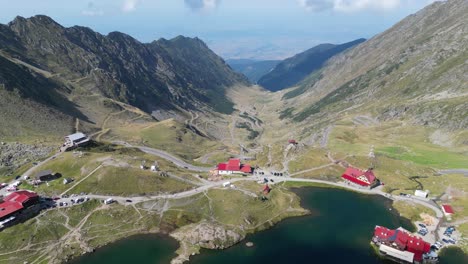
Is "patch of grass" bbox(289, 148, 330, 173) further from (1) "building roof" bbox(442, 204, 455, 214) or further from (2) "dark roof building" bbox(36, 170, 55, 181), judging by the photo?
(2) "dark roof building" bbox(36, 170, 55, 181)

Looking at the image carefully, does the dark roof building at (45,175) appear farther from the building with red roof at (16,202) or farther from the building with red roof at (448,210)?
the building with red roof at (448,210)

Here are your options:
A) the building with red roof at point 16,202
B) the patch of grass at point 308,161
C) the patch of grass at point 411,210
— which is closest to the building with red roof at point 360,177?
the patch of grass at point 308,161

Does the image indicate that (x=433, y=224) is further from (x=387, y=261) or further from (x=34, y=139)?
(x=34, y=139)

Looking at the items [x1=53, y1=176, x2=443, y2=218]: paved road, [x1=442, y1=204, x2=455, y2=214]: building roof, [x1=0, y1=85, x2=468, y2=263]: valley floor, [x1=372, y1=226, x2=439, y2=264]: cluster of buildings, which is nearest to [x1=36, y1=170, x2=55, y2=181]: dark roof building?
[x1=0, y1=85, x2=468, y2=263]: valley floor

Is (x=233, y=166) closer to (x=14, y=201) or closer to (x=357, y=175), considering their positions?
(x=357, y=175)

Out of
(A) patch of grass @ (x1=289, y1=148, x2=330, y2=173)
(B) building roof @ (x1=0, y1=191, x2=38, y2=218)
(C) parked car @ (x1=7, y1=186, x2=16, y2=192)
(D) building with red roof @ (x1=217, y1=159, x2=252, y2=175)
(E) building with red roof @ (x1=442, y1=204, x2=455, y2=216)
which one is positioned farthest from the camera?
(A) patch of grass @ (x1=289, y1=148, x2=330, y2=173)

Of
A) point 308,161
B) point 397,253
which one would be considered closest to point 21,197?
point 397,253
